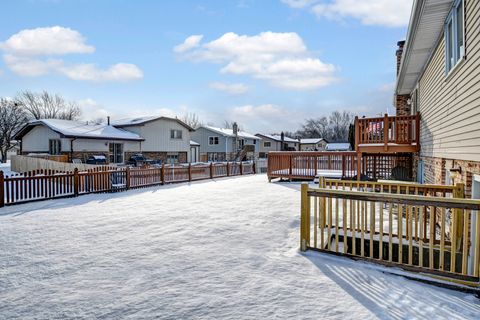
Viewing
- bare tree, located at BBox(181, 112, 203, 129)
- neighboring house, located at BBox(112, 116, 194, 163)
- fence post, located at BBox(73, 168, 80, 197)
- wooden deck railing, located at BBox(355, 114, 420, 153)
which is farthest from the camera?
bare tree, located at BBox(181, 112, 203, 129)

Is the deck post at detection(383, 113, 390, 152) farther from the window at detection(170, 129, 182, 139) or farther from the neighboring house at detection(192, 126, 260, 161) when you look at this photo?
the neighboring house at detection(192, 126, 260, 161)

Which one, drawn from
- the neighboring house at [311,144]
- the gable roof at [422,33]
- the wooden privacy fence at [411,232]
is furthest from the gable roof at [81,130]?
the neighboring house at [311,144]

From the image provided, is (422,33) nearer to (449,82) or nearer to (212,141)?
(449,82)

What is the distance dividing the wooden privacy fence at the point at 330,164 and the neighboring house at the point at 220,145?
2078 centimetres

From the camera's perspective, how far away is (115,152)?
24094 millimetres

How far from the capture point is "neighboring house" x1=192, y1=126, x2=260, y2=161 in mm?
37531

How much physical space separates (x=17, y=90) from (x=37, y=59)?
25.6 m

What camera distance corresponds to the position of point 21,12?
1186 cm

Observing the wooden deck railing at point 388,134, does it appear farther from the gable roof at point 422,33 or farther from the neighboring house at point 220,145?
the neighboring house at point 220,145

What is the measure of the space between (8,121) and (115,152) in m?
29.0

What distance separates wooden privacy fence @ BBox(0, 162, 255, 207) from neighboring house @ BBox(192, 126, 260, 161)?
20.4 metres

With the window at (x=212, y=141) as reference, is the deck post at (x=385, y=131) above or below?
below

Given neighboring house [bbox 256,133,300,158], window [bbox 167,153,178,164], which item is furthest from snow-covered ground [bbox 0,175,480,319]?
neighboring house [bbox 256,133,300,158]

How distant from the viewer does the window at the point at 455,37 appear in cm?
526
